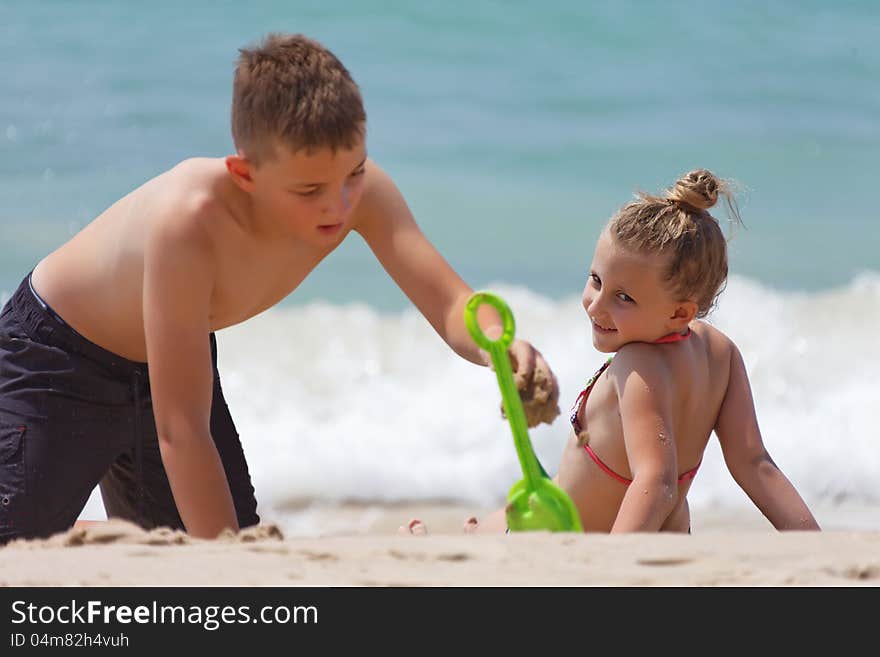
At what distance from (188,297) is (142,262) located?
30 cm

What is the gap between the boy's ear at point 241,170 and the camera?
2.34 meters

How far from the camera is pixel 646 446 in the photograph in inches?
94.5

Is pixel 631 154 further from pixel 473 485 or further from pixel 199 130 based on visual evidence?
pixel 473 485

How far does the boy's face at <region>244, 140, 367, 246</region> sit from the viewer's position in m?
2.25

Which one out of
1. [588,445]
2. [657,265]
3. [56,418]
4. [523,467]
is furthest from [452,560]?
[56,418]

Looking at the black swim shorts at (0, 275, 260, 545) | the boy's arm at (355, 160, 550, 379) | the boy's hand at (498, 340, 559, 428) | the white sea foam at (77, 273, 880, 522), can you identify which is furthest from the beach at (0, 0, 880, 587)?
the black swim shorts at (0, 275, 260, 545)

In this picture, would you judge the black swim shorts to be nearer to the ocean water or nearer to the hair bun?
the hair bun

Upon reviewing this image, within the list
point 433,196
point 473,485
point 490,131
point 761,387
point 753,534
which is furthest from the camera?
point 490,131

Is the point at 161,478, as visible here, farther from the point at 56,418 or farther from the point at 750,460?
→ the point at 750,460

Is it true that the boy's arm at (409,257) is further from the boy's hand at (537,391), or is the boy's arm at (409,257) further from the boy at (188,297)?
the boy's hand at (537,391)

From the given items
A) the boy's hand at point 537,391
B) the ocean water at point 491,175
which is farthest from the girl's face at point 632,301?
the ocean water at point 491,175
